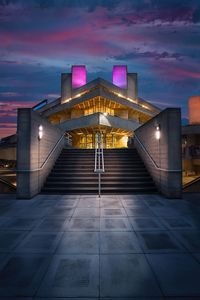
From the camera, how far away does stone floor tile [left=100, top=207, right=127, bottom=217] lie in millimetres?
5462

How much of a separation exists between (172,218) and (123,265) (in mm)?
2831

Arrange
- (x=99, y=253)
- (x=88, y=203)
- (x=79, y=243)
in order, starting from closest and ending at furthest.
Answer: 1. (x=99, y=253)
2. (x=79, y=243)
3. (x=88, y=203)

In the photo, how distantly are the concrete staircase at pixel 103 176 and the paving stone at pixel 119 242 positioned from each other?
14.3 ft

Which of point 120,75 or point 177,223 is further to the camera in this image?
point 120,75

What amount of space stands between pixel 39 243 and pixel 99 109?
27.4 metres

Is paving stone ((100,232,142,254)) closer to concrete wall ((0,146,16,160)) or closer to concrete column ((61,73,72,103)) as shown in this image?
concrete wall ((0,146,16,160))

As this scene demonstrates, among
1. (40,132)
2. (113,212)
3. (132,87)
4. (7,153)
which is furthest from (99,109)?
(113,212)

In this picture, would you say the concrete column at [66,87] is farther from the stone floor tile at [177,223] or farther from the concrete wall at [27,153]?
the stone floor tile at [177,223]

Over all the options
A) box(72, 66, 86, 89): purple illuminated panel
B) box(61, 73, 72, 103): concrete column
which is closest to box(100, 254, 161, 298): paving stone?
box(61, 73, 72, 103): concrete column

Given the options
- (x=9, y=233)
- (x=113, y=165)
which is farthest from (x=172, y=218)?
(x=113, y=165)

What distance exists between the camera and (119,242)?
3.74 meters

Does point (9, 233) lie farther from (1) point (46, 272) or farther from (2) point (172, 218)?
(2) point (172, 218)

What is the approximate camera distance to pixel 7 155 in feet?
73.3

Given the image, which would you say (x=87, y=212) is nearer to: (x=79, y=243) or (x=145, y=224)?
(x=145, y=224)
